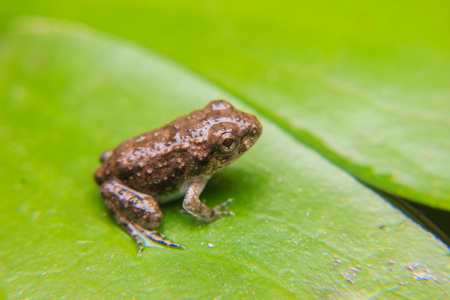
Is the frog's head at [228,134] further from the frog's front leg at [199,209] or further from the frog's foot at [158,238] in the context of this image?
the frog's foot at [158,238]

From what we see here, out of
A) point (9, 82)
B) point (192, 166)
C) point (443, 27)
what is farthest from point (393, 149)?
point (9, 82)

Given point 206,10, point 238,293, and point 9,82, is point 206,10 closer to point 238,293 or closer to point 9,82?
point 9,82

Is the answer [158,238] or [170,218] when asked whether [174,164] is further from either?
[158,238]

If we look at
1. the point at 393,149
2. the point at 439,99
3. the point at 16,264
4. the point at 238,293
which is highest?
the point at 439,99

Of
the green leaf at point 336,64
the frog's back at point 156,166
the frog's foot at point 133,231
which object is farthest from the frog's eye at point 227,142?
the frog's foot at point 133,231

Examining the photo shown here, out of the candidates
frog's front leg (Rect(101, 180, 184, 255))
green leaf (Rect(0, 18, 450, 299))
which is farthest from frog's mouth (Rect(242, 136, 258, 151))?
frog's front leg (Rect(101, 180, 184, 255))

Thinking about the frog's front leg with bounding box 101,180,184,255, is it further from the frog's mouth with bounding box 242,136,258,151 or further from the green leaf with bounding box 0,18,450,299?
the frog's mouth with bounding box 242,136,258,151

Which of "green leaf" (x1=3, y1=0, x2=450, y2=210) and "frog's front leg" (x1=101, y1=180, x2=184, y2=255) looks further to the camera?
"green leaf" (x1=3, y1=0, x2=450, y2=210)
